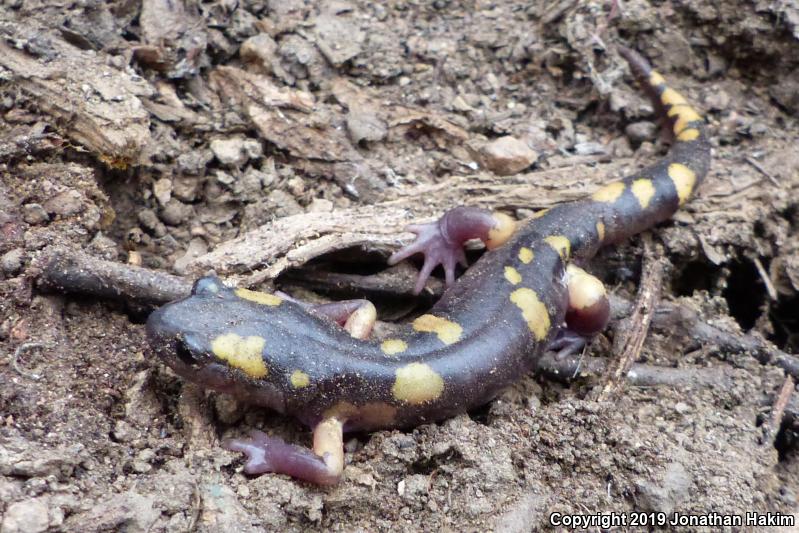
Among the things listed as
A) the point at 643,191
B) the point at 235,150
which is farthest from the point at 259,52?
the point at 643,191

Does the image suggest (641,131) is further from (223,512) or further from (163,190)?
(223,512)

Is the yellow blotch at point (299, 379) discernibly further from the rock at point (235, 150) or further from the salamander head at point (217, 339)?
the rock at point (235, 150)

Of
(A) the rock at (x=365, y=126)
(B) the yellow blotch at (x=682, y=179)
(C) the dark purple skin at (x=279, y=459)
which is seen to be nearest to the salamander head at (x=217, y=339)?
(C) the dark purple skin at (x=279, y=459)

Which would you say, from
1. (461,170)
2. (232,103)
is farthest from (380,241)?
(232,103)

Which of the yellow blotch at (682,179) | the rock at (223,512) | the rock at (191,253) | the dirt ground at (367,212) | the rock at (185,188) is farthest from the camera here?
the yellow blotch at (682,179)

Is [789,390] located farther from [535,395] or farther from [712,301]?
[535,395]

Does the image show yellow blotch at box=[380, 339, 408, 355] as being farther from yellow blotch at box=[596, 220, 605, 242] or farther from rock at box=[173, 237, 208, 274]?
yellow blotch at box=[596, 220, 605, 242]

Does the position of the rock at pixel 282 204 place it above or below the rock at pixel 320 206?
above
